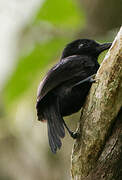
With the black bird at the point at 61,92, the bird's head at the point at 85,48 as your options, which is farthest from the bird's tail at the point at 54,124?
the bird's head at the point at 85,48

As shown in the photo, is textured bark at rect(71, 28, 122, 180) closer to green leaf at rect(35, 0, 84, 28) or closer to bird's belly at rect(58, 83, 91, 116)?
bird's belly at rect(58, 83, 91, 116)

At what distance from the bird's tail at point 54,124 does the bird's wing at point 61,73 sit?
0.16 m

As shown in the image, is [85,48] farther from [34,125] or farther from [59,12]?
[34,125]

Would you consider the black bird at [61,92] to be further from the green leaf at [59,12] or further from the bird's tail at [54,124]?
the green leaf at [59,12]

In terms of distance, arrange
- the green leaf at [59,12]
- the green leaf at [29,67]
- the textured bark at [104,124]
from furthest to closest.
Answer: the green leaf at [29,67] < the green leaf at [59,12] < the textured bark at [104,124]

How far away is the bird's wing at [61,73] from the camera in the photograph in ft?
10.2

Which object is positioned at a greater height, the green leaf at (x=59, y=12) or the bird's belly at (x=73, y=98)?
the green leaf at (x=59, y=12)

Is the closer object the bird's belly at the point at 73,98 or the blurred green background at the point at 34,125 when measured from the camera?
the bird's belly at the point at 73,98

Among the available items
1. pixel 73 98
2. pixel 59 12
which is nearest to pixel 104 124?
pixel 73 98

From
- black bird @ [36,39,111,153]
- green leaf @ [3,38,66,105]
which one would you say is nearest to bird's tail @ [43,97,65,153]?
black bird @ [36,39,111,153]

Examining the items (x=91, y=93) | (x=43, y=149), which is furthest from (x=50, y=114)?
(x=43, y=149)

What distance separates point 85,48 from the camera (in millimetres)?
3723

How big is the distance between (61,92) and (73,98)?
0.09m

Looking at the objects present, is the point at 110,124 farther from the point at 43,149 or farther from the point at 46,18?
the point at 43,149
